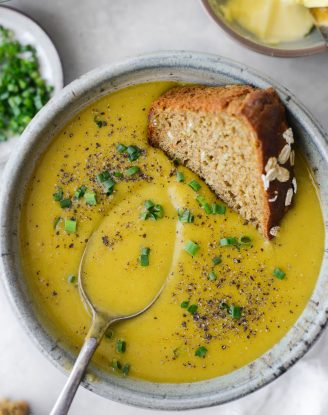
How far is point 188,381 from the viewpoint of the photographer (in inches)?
81.9

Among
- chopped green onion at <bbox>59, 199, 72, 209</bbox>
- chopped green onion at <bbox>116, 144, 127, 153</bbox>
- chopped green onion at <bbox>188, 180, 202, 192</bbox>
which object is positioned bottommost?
chopped green onion at <bbox>59, 199, 72, 209</bbox>

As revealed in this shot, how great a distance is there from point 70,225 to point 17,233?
0.19 metres

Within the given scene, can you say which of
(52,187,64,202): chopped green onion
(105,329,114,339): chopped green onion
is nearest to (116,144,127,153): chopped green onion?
(52,187,64,202): chopped green onion

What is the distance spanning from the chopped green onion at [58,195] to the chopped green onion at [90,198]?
0.08m

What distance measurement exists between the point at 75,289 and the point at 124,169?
42 centimetres

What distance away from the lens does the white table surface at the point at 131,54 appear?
93.9 inches

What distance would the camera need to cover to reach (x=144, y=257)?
200 cm

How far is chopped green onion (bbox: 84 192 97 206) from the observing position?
2020 mm

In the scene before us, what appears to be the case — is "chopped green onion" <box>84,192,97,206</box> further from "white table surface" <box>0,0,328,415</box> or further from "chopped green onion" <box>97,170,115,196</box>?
"white table surface" <box>0,0,328,415</box>

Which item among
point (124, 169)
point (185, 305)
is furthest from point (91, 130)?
point (185, 305)

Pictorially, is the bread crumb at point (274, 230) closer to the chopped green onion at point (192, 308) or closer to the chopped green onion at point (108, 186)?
the chopped green onion at point (192, 308)

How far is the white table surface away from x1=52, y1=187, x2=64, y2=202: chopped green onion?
56 cm

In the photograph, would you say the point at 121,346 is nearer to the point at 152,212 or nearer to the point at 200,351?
the point at 200,351

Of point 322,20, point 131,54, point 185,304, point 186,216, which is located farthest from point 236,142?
point 131,54
